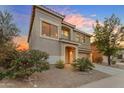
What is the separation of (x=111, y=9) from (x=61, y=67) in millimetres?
3915

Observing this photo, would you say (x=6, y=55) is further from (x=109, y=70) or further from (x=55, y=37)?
(x=109, y=70)

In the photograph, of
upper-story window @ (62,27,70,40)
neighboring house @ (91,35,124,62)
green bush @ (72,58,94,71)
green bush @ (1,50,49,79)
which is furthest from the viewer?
upper-story window @ (62,27,70,40)

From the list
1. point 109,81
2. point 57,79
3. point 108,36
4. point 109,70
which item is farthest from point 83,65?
point 57,79

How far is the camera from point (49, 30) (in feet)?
36.7

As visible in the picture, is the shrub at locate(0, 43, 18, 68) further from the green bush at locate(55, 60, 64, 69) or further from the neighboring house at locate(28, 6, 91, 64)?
the green bush at locate(55, 60, 64, 69)

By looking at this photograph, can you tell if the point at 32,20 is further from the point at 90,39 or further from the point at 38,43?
the point at 90,39

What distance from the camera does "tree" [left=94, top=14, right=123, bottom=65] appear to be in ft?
35.4

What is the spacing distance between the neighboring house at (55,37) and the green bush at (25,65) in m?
2.31

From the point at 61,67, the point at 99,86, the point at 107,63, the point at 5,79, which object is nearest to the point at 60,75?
the point at 61,67

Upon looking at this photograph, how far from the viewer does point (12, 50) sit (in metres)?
7.93

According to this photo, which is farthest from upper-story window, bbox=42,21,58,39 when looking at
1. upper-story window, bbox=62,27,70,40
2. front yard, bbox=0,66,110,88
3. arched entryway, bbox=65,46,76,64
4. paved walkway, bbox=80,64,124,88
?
paved walkway, bbox=80,64,124,88

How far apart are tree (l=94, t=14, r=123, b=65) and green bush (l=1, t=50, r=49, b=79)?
4.39 m

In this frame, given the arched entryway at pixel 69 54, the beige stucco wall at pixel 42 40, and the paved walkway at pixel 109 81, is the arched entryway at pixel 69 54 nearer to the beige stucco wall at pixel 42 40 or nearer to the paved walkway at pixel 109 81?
the beige stucco wall at pixel 42 40

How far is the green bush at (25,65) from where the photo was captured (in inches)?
282
